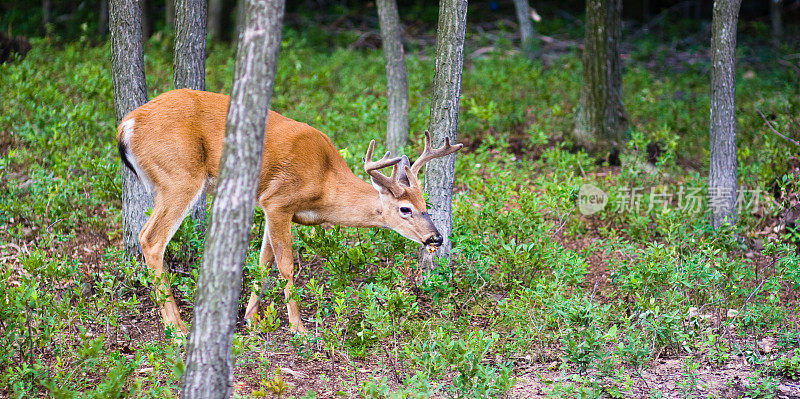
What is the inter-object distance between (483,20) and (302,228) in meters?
13.9

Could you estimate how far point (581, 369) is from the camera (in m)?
4.84

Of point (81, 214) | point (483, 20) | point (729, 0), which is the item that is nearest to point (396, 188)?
point (81, 214)

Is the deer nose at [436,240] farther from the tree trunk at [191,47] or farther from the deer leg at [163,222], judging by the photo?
the tree trunk at [191,47]

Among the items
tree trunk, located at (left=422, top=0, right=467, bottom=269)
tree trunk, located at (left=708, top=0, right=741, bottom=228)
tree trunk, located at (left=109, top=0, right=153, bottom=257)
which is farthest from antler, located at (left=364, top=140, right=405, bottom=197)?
tree trunk, located at (left=708, top=0, right=741, bottom=228)

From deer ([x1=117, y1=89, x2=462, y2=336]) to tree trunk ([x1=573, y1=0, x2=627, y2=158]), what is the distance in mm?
4306

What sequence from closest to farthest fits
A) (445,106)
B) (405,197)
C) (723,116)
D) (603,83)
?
(405,197) → (445,106) → (723,116) → (603,83)

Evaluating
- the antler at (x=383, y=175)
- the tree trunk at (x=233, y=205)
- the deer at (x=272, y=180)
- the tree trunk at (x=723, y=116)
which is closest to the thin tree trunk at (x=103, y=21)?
the deer at (x=272, y=180)

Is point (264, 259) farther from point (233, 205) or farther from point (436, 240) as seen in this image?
point (233, 205)

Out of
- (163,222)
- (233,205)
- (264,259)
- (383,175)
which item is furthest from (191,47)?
(233,205)

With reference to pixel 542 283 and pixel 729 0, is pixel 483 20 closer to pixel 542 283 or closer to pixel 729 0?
pixel 729 0

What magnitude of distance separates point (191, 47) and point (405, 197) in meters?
2.38

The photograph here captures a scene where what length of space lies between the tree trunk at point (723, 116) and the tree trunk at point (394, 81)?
344 cm

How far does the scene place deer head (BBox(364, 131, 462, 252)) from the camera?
6113mm

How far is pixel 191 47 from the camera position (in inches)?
270
